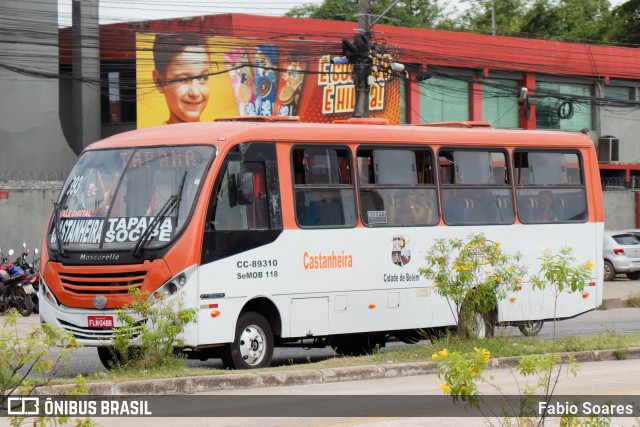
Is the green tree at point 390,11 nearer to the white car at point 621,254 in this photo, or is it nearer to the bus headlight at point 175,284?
the white car at point 621,254

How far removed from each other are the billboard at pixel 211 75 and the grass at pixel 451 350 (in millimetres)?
25310

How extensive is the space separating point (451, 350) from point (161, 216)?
3.99 m

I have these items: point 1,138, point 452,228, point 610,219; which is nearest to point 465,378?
point 452,228

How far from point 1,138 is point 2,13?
3996 millimetres

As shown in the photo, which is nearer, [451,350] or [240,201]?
[240,201]

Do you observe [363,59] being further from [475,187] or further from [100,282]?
[100,282]

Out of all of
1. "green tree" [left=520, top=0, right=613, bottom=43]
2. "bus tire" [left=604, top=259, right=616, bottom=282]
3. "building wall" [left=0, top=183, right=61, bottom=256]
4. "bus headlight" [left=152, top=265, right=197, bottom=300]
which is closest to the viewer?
"bus headlight" [left=152, top=265, right=197, bottom=300]

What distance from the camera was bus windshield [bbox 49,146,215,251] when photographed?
14711 millimetres

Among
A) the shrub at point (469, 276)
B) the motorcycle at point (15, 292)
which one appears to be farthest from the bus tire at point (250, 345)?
the motorcycle at point (15, 292)

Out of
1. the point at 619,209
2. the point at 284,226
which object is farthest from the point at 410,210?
the point at 619,209

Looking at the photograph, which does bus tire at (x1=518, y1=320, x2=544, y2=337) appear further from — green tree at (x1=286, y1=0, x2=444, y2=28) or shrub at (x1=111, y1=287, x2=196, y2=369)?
green tree at (x1=286, y1=0, x2=444, y2=28)

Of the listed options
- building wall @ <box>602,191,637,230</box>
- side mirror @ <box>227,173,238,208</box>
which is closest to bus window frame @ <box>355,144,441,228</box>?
side mirror @ <box>227,173,238,208</box>

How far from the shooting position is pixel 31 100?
1597 inches

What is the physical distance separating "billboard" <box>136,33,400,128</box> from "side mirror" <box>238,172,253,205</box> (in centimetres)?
2631
